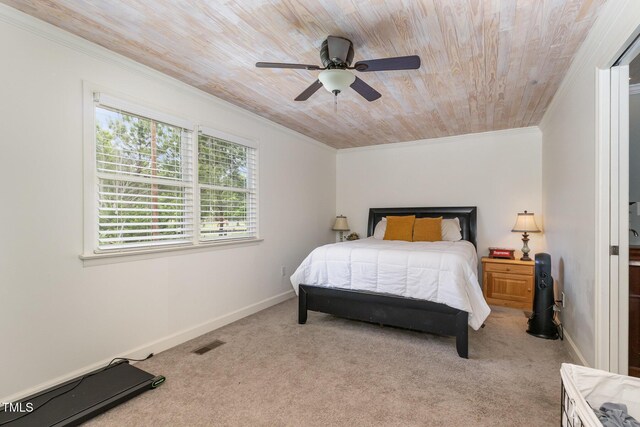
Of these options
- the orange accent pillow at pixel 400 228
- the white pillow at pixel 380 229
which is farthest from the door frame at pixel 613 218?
the white pillow at pixel 380 229

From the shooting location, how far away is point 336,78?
6.80 ft

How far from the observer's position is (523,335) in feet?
9.93

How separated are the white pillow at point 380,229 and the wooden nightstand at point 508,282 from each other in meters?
1.42

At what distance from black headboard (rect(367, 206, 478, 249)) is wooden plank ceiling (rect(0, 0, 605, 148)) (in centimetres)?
164

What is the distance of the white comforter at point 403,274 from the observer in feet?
8.63

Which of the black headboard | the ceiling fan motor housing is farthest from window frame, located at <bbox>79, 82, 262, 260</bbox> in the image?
the black headboard

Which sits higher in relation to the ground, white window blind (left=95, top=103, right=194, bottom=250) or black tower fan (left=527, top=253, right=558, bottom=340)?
white window blind (left=95, top=103, right=194, bottom=250)

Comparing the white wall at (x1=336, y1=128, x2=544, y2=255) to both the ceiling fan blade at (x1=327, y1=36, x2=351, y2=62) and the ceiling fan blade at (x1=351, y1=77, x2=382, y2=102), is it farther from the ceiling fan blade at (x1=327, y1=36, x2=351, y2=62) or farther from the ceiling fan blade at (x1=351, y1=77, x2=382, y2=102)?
the ceiling fan blade at (x1=327, y1=36, x2=351, y2=62)

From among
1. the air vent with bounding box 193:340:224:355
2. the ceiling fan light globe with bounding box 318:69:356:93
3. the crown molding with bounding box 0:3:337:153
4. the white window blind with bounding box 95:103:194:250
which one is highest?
the crown molding with bounding box 0:3:337:153

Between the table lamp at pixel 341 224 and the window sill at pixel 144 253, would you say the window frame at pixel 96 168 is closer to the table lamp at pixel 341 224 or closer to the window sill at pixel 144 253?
the window sill at pixel 144 253

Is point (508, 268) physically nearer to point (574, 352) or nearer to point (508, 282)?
point (508, 282)

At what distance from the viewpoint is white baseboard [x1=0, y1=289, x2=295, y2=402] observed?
6.55 ft

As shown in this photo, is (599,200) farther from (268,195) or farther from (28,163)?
(28,163)

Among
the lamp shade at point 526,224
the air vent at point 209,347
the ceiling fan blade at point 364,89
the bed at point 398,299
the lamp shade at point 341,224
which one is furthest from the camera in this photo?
the lamp shade at point 341,224
